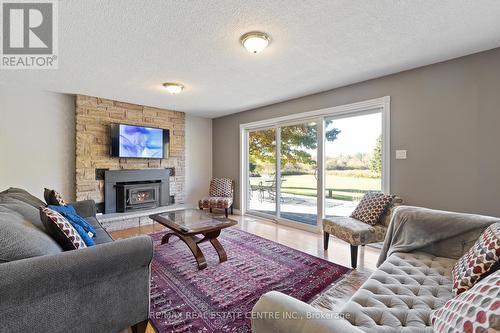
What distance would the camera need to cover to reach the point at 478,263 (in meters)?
1.25

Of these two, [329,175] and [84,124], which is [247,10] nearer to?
[329,175]

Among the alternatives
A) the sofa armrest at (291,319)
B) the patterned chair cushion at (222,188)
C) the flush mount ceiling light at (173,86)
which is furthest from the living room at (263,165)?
the patterned chair cushion at (222,188)

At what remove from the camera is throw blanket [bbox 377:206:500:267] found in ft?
5.58

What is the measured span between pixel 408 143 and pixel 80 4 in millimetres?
3644

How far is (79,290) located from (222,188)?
4.07m

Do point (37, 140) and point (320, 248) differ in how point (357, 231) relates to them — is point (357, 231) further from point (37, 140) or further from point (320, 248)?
point (37, 140)

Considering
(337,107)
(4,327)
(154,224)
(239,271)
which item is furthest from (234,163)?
(4,327)

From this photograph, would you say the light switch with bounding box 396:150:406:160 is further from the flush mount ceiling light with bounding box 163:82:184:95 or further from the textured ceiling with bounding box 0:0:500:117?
the flush mount ceiling light with bounding box 163:82:184:95

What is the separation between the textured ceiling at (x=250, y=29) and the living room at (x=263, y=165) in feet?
0.07

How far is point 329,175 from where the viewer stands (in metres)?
3.83

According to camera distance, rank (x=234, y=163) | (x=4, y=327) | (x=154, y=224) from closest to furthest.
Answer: (x=4, y=327) < (x=154, y=224) < (x=234, y=163)

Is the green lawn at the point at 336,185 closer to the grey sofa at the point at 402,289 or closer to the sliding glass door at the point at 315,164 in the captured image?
the sliding glass door at the point at 315,164

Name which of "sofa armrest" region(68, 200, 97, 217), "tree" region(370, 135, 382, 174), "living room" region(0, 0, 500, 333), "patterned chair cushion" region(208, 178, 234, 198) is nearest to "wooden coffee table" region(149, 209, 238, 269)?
"living room" region(0, 0, 500, 333)

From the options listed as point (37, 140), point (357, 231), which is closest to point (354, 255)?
point (357, 231)
